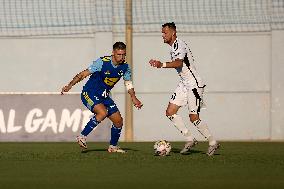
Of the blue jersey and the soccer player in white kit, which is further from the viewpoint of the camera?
the blue jersey

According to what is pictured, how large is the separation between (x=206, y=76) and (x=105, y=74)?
673 centimetres

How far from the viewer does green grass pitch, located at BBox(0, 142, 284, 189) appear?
27.5ft

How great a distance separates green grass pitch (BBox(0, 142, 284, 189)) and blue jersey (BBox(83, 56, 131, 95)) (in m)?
1.01

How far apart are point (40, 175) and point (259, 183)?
2.48m

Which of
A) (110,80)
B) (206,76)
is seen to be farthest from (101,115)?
(206,76)

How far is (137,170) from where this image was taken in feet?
32.3

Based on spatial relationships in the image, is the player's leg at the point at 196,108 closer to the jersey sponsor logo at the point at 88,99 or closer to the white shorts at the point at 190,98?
the white shorts at the point at 190,98

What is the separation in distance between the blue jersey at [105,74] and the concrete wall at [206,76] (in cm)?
616

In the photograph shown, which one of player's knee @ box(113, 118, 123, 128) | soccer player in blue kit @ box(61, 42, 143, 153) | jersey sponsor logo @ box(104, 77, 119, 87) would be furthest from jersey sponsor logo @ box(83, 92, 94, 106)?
player's knee @ box(113, 118, 123, 128)

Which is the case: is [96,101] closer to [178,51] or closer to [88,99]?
[88,99]

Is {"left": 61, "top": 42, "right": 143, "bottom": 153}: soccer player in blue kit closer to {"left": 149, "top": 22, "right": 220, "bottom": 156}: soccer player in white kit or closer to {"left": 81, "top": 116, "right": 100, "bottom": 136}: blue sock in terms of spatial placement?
{"left": 81, "top": 116, "right": 100, "bottom": 136}: blue sock

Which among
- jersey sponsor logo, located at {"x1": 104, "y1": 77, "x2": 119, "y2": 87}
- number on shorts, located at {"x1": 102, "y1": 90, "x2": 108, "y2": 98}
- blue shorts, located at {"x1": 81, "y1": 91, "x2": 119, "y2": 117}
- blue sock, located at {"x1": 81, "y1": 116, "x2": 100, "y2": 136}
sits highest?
jersey sponsor logo, located at {"x1": 104, "y1": 77, "x2": 119, "y2": 87}

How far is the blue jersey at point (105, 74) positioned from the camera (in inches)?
486

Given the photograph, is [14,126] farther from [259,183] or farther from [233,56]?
[259,183]
